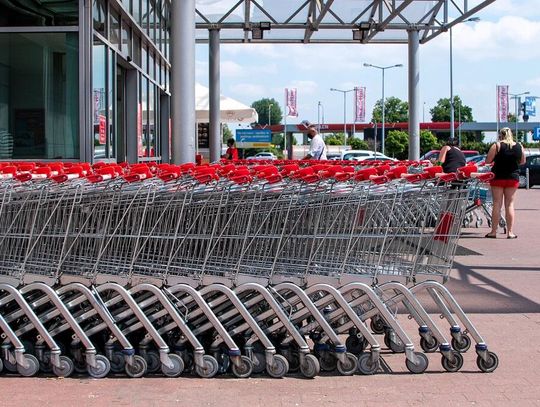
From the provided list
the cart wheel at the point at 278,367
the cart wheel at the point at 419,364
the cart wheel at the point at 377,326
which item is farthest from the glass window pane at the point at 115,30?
the cart wheel at the point at 419,364

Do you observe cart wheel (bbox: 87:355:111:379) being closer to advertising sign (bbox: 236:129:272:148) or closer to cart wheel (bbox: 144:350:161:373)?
cart wheel (bbox: 144:350:161:373)

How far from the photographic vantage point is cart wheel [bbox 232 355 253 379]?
5621 millimetres

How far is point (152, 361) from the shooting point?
5.71 metres

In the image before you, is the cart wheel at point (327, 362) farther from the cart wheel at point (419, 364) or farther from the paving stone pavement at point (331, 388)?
the cart wheel at point (419, 364)

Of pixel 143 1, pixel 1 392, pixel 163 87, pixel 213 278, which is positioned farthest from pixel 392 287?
pixel 163 87

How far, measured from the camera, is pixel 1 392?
17.3ft

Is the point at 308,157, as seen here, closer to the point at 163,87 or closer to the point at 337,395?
the point at 163,87

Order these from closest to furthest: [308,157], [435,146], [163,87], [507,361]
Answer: [507,361] < [308,157] < [163,87] < [435,146]

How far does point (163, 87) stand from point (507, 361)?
17570 mm

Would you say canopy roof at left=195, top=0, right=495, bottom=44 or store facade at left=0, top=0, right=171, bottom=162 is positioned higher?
canopy roof at left=195, top=0, right=495, bottom=44

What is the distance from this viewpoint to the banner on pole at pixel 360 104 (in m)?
67.4

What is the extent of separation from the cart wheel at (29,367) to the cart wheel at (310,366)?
1759 millimetres

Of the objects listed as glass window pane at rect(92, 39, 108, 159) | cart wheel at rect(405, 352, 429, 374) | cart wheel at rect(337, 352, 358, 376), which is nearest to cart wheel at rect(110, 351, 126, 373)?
cart wheel at rect(337, 352, 358, 376)

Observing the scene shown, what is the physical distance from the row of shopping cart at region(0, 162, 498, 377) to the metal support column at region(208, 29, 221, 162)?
16.4 meters
